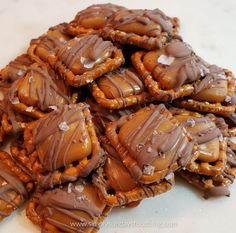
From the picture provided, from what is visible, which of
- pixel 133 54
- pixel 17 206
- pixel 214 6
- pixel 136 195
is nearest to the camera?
pixel 136 195

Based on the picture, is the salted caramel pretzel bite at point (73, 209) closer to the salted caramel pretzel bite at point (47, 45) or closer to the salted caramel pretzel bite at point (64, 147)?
the salted caramel pretzel bite at point (64, 147)

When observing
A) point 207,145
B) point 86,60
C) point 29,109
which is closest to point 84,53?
point 86,60

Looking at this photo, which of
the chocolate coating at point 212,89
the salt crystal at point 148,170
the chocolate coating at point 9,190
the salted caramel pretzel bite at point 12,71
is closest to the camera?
the salt crystal at point 148,170

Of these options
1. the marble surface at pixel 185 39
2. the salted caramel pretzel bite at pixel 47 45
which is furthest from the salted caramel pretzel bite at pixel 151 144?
the salted caramel pretzel bite at pixel 47 45

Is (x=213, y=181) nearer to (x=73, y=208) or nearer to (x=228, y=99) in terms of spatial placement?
(x=228, y=99)

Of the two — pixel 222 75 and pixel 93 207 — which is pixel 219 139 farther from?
pixel 93 207

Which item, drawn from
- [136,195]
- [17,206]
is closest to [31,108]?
[17,206]

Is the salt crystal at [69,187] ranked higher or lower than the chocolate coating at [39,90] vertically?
lower
